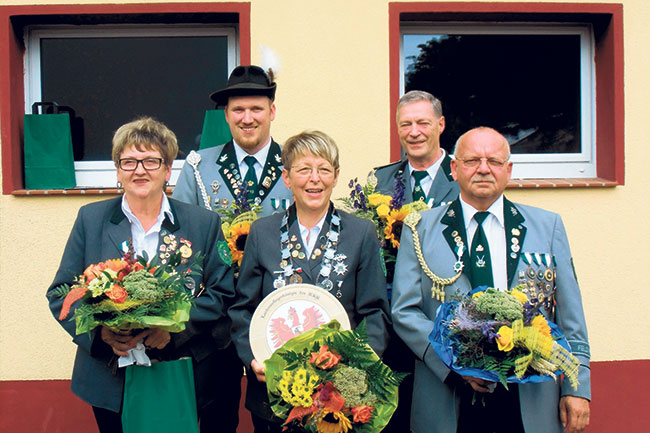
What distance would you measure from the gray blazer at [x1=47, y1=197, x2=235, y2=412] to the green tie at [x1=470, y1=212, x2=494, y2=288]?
41.6 inches

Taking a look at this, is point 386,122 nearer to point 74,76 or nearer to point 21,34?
point 74,76

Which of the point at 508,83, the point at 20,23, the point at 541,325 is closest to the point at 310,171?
the point at 541,325

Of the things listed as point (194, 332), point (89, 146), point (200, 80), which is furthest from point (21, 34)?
point (194, 332)

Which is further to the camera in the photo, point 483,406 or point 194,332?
point 194,332

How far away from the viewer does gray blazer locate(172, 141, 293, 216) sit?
11.4ft

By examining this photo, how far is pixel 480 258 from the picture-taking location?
2768mm

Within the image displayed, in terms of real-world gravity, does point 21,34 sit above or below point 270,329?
above

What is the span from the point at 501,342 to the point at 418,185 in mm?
1338

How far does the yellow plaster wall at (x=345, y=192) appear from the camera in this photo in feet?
14.7

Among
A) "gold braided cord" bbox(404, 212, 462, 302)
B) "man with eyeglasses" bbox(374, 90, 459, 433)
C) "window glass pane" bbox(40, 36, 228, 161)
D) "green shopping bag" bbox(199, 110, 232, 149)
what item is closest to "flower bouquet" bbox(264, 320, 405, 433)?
"gold braided cord" bbox(404, 212, 462, 302)

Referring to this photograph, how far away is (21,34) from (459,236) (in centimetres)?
355

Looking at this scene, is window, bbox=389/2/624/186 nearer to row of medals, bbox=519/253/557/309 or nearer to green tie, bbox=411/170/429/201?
green tie, bbox=411/170/429/201

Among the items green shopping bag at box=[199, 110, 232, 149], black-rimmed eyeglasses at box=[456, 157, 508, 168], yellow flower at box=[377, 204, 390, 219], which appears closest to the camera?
black-rimmed eyeglasses at box=[456, 157, 508, 168]

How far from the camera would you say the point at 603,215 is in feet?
15.3
